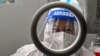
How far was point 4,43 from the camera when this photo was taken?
1434 mm

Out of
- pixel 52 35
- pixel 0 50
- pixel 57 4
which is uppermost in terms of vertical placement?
pixel 57 4

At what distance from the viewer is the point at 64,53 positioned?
377 millimetres

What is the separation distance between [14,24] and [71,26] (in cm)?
89

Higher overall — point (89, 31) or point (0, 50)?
point (89, 31)

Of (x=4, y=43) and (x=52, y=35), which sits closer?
(x=52, y=35)

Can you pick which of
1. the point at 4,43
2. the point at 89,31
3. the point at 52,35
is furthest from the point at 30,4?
the point at 89,31

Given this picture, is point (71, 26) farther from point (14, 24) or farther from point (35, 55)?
point (14, 24)

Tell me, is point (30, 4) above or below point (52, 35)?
above

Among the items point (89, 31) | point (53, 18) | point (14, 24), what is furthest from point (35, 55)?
point (89, 31)

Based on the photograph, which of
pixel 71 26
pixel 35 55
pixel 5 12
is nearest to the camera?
pixel 71 26

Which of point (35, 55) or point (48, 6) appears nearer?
point (48, 6)

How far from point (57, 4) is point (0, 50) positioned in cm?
117

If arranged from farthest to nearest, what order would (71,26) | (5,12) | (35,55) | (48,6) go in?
(5,12)
(35,55)
(71,26)
(48,6)

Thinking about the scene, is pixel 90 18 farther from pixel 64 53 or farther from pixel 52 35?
pixel 52 35
